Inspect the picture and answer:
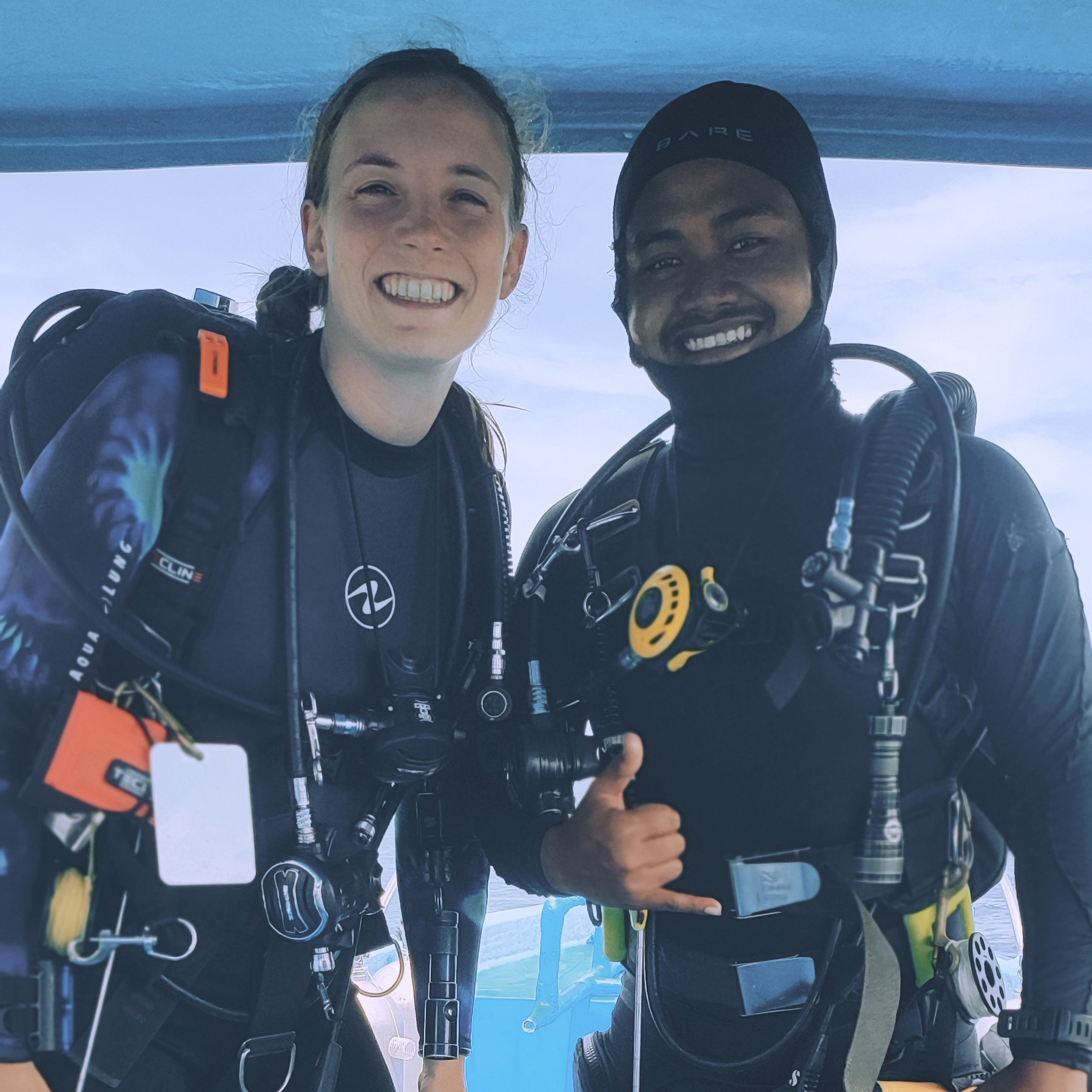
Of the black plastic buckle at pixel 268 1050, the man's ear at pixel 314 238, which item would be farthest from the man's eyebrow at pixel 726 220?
the black plastic buckle at pixel 268 1050

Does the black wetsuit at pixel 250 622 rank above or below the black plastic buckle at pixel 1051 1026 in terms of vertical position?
above

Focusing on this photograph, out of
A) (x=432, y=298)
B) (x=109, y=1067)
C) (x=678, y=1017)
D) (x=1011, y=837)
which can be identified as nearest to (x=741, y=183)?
(x=432, y=298)

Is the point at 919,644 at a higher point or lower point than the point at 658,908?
higher

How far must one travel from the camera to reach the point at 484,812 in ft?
4.14

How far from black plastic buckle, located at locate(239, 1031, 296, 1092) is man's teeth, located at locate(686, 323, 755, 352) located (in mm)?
1033

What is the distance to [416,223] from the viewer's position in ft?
3.90

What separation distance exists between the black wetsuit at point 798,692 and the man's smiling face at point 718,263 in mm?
35

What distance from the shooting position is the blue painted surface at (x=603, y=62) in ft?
4.66

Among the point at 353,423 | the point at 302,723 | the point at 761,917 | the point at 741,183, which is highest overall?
the point at 741,183

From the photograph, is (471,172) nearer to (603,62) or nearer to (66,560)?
(603,62)

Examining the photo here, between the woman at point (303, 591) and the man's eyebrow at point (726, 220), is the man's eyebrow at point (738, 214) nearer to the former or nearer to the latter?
the man's eyebrow at point (726, 220)

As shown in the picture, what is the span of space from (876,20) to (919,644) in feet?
3.36

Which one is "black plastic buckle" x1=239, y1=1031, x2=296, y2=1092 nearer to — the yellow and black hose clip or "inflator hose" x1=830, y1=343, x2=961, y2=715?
the yellow and black hose clip

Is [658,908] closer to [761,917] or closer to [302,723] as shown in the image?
[761,917]
